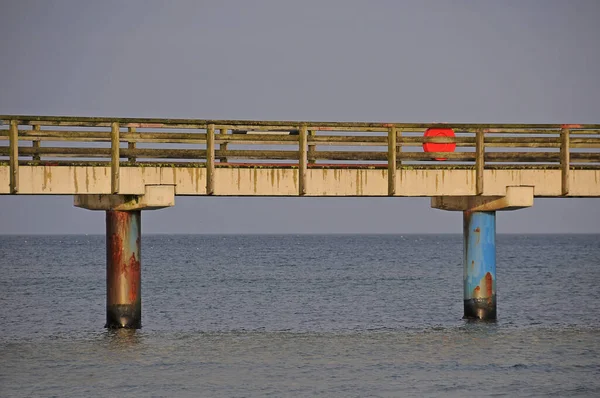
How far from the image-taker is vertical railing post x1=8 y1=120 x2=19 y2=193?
25.6 metres

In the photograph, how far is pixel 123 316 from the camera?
27.5 metres

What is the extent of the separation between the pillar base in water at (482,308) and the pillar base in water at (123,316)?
7.96 metres

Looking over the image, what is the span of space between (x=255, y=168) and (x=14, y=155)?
16.5 ft

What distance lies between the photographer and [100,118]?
2642 centimetres

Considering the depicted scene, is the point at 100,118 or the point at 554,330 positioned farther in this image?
the point at 554,330

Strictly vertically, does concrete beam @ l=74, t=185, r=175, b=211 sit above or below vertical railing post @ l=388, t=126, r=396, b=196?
below

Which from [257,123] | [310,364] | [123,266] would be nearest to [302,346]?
[310,364]

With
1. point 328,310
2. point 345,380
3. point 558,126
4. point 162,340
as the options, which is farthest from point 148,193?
point 328,310

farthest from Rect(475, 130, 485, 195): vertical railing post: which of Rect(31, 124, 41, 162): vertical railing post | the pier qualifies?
Rect(31, 124, 41, 162): vertical railing post

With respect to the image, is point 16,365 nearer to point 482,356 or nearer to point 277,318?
point 482,356

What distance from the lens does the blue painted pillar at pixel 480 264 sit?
2936 cm

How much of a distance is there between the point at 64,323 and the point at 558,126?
14.1 metres

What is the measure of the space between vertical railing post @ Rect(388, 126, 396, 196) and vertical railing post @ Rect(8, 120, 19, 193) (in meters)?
7.91

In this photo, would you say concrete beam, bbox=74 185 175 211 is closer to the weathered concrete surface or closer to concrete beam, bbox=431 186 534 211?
the weathered concrete surface
